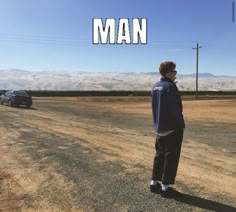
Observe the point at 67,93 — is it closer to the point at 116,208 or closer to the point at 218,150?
the point at 218,150

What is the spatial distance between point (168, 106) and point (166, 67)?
0.58 m

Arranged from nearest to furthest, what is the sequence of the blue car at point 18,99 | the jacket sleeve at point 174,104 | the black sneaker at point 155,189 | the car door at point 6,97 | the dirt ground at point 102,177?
1. the dirt ground at point 102,177
2. the jacket sleeve at point 174,104
3. the black sneaker at point 155,189
4. the blue car at point 18,99
5. the car door at point 6,97

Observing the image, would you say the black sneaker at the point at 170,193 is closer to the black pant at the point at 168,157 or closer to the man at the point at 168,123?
the man at the point at 168,123

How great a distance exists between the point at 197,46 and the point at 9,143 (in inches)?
2718

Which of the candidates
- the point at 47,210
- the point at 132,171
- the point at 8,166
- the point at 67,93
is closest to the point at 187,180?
the point at 132,171

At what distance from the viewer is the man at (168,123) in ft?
20.2

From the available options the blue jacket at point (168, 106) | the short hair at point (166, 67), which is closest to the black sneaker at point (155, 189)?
the blue jacket at point (168, 106)

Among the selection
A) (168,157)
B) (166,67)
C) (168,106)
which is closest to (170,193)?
(168,157)

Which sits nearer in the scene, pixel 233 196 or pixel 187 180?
pixel 233 196

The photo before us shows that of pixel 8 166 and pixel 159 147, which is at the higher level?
pixel 159 147

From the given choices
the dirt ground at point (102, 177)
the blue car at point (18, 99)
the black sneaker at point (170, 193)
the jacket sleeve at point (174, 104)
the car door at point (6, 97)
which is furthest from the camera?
the car door at point (6, 97)

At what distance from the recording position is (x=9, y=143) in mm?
12352

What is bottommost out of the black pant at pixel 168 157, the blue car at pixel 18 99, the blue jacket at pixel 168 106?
the blue car at pixel 18 99

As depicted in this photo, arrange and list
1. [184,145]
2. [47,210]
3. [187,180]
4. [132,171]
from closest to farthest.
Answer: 1. [47,210]
2. [187,180]
3. [132,171]
4. [184,145]
